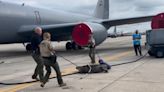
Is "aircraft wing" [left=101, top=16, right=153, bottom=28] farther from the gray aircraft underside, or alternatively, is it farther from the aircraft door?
the aircraft door

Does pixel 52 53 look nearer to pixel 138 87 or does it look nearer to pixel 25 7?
pixel 138 87

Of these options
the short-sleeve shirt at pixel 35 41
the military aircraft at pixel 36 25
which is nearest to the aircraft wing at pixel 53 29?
the military aircraft at pixel 36 25

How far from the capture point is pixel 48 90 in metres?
7.95

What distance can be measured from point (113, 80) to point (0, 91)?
3.10 m

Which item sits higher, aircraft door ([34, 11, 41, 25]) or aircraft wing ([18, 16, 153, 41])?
aircraft door ([34, 11, 41, 25])

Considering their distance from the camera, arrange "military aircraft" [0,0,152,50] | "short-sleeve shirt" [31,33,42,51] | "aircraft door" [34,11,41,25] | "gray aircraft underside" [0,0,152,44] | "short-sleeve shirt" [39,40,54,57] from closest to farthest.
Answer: "short-sleeve shirt" [39,40,54,57]
"short-sleeve shirt" [31,33,42,51]
"military aircraft" [0,0,152,50]
"gray aircraft underside" [0,0,152,44]
"aircraft door" [34,11,41,25]

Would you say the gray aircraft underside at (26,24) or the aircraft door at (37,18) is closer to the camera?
the gray aircraft underside at (26,24)

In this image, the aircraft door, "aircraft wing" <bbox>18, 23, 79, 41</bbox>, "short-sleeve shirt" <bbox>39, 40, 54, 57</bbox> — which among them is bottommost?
"short-sleeve shirt" <bbox>39, 40, 54, 57</bbox>

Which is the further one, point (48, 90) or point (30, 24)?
point (30, 24)

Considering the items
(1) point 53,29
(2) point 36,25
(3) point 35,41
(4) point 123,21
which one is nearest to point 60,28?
(1) point 53,29

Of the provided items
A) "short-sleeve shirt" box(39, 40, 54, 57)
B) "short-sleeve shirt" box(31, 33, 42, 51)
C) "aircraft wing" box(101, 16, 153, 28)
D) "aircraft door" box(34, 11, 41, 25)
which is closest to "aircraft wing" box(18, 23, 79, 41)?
"aircraft door" box(34, 11, 41, 25)

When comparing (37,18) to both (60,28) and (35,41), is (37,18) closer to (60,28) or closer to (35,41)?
(60,28)

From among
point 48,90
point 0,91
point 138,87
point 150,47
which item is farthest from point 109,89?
point 150,47

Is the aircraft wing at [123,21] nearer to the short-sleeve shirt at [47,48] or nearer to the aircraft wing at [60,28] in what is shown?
the aircraft wing at [60,28]
